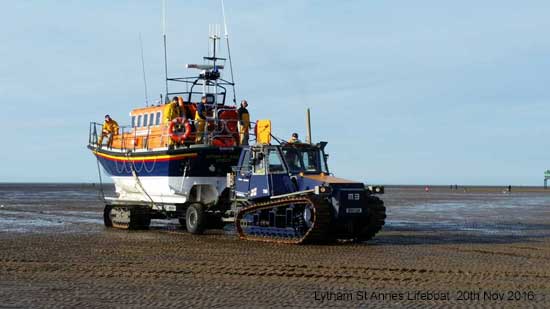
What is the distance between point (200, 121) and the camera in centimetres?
2234

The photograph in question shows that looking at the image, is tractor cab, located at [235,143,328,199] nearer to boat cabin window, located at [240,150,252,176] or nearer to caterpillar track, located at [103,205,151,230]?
boat cabin window, located at [240,150,252,176]

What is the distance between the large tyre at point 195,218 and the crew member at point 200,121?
1.92 meters

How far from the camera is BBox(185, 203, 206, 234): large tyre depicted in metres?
21.7

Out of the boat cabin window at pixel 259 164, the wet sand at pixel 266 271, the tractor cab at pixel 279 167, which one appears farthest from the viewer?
the boat cabin window at pixel 259 164

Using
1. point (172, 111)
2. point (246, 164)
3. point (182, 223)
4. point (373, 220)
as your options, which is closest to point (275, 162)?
point (246, 164)

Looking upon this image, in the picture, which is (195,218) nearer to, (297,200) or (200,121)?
(200,121)

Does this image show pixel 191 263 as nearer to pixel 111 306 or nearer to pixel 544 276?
pixel 111 306

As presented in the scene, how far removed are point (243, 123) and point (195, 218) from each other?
128 inches

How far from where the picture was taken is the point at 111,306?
32.7 feet

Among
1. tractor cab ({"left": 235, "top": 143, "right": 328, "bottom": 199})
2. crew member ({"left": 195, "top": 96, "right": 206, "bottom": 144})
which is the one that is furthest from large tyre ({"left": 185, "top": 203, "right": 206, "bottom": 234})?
crew member ({"left": 195, "top": 96, "right": 206, "bottom": 144})

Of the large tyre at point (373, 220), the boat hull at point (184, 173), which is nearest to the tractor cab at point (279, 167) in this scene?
the boat hull at point (184, 173)

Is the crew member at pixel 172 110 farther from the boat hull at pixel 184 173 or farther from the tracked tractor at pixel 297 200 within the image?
the tracked tractor at pixel 297 200

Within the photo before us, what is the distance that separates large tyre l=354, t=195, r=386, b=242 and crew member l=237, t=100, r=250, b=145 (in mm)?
5077

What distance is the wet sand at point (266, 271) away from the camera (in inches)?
418
